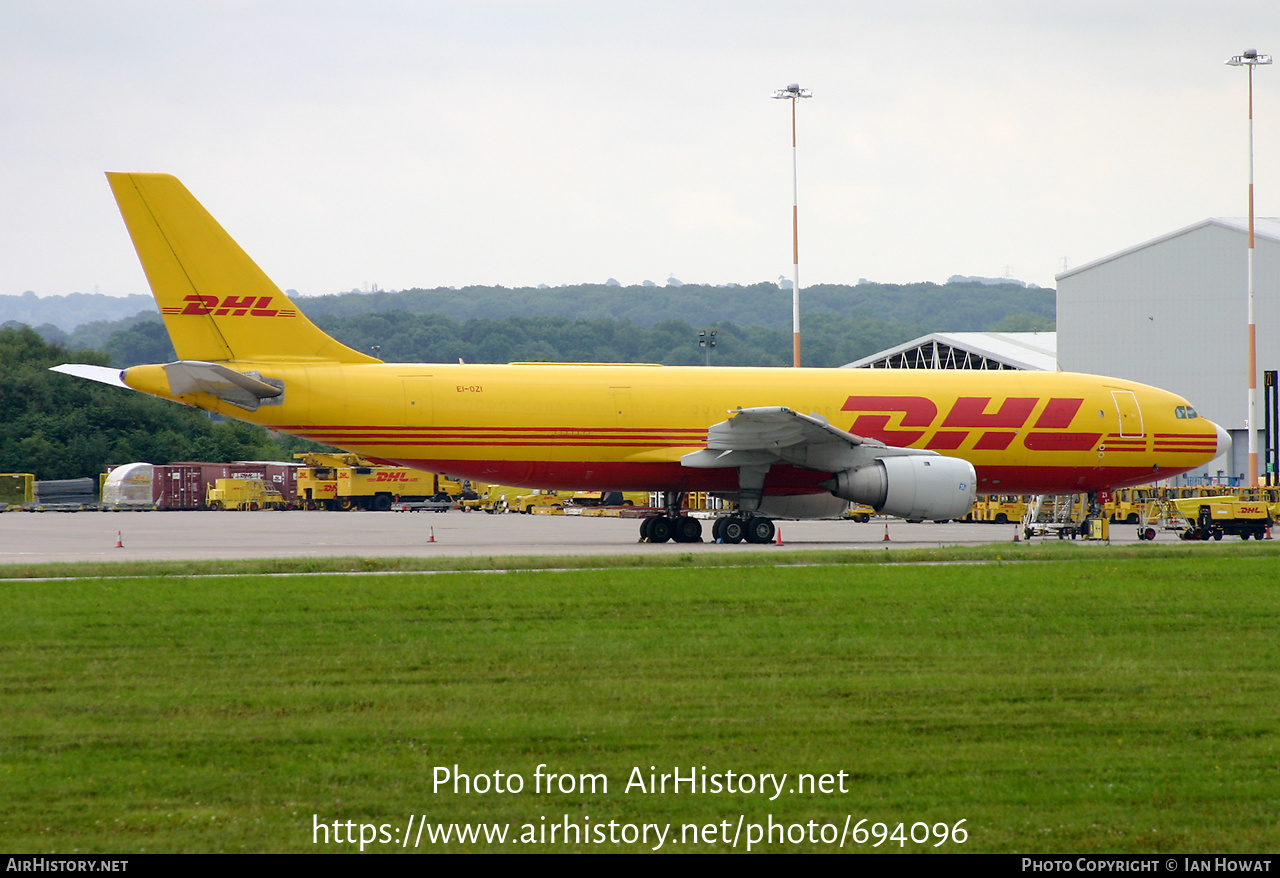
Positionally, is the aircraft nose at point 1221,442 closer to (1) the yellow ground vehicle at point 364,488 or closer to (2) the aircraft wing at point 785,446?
(2) the aircraft wing at point 785,446

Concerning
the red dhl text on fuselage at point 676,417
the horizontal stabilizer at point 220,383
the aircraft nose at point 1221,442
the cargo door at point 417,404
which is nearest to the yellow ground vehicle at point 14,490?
the horizontal stabilizer at point 220,383

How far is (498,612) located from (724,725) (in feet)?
17.6

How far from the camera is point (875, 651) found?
11.3 metres

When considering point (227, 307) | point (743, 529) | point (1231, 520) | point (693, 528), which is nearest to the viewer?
point (227, 307)

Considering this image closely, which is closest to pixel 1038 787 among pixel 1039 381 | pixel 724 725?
pixel 724 725

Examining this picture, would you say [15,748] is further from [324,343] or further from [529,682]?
[324,343]

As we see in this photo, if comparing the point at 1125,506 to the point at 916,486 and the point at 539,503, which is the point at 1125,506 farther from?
the point at 539,503

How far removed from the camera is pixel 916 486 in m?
25.4

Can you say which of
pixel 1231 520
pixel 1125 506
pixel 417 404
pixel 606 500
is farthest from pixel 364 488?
pixel 1231 520

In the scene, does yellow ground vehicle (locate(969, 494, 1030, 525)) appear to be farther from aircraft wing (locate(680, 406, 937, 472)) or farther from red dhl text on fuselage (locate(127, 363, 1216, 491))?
aircraft wing (locate(680, 406, 937, 472))

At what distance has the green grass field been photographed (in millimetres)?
6746

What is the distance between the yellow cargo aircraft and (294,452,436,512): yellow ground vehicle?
32.4 metres

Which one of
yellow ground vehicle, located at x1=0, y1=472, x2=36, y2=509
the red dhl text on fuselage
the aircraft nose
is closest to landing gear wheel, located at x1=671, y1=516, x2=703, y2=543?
the red dhl text on fuselage

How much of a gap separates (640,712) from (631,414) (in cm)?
1803
